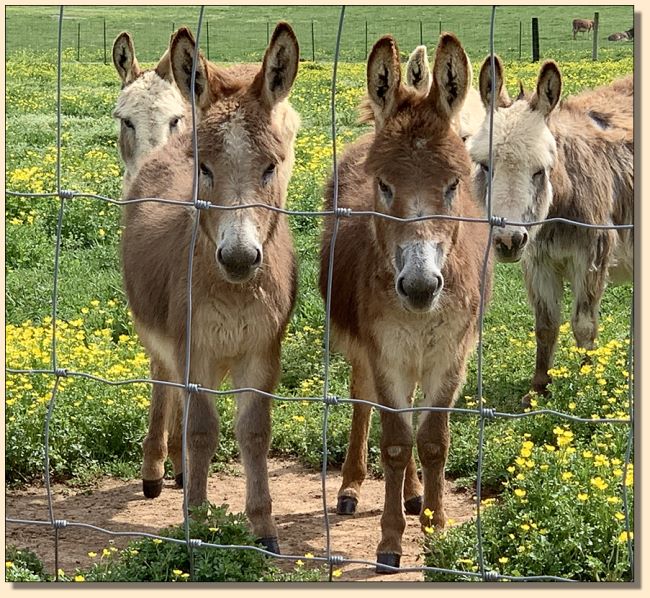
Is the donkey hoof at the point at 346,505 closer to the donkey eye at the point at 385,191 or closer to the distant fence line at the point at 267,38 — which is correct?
the donkey eye at the point at 385,191

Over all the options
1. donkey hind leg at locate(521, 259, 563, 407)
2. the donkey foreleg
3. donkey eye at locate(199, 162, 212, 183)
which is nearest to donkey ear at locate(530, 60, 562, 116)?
donkey hind leg at locate(521, 259, 563, 407)

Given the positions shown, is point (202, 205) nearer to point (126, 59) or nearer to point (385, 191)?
point (385, 191)

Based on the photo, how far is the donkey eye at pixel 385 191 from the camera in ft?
14.9

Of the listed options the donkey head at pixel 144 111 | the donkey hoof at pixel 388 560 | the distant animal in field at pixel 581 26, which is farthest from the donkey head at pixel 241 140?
the distant animal in field at pixel 581 26

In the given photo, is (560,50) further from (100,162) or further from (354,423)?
(354,423)

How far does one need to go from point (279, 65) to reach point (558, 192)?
2707 mm

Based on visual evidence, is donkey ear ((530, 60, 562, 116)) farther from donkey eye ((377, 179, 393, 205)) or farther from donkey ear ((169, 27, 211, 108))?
donkey ear ((169, 27, 211, 108))

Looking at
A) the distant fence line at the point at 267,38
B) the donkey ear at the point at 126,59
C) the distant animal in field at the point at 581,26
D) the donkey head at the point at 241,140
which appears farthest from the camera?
the distant animal in field at the point at 581,26

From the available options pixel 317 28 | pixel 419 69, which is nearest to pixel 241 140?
pixel 419 69

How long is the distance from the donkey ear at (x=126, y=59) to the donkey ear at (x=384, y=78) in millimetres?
3312

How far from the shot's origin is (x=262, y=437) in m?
4.97

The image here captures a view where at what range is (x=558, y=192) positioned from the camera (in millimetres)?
6758

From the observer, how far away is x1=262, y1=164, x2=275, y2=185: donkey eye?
4.57m

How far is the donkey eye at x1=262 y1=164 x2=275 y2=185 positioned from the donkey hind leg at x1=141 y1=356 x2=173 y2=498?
1608mm
